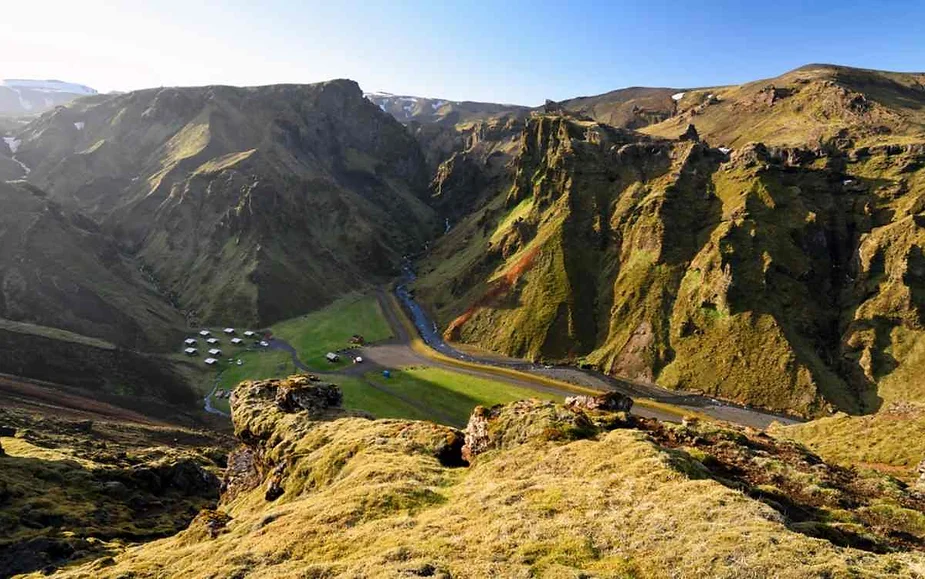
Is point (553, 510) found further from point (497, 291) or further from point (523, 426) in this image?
point (497, 291)

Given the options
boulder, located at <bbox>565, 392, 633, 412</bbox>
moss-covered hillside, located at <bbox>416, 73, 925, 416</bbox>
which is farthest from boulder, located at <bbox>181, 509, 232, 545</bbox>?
moss-covered hillside, located at <bbox>416, 73, 925, 416</bbox>

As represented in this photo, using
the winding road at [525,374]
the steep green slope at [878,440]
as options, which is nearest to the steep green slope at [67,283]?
the winding road at [525,374]

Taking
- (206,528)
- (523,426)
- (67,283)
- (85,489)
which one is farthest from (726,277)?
(67,283)

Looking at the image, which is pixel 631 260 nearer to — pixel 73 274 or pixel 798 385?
pixel 798 385

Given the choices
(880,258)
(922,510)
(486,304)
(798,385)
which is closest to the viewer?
(922,510)

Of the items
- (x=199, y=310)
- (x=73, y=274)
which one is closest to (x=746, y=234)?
(x=199, y=310)

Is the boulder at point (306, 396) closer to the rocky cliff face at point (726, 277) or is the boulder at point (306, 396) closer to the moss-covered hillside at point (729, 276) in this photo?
the moss-covered hillside at point (729, 276)

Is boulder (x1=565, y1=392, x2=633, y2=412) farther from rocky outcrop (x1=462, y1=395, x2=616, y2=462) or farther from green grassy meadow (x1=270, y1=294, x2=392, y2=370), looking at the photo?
green grassy meadow (x1=270, y1=294, x2=392, y2=370)
